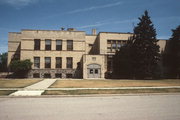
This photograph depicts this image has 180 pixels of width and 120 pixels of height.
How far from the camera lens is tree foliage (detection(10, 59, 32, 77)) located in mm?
28406

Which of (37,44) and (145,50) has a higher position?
(37,44)

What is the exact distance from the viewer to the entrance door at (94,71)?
29359mm

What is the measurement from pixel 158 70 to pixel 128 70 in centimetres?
996

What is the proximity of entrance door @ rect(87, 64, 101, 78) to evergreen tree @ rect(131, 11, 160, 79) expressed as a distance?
7571 mm

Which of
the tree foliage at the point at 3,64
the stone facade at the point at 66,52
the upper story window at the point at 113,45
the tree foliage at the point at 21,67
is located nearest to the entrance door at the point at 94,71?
the stone facade at the point at 66,52

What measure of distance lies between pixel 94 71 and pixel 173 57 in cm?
2071

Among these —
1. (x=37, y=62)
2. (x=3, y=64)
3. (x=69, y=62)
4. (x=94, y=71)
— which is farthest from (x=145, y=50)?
(x=3, y=64)

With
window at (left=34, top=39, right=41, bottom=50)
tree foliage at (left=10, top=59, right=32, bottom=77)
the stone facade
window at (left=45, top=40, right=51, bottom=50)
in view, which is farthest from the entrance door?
tree foliage at (left=10, top=59, right=32, bottom=77)

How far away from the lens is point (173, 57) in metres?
34.0

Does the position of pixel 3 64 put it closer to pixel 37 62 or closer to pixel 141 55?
pixel 37 62

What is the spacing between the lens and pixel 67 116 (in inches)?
214

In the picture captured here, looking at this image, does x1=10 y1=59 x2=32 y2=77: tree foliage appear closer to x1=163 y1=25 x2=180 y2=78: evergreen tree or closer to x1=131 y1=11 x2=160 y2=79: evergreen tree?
x1=131 y1=11 x2=160 y2=79: evergreen tree

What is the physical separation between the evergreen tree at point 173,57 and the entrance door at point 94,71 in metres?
18.2

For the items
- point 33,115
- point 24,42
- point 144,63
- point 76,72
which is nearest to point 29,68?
point 24,42
